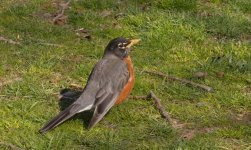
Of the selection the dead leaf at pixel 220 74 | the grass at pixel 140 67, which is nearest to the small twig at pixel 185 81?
the grass at pixel 140 67

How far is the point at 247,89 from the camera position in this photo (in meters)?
7.16

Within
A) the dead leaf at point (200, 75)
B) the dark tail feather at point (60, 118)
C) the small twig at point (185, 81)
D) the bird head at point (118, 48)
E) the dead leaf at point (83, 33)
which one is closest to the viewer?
the dark tail feather at point (60, 118)

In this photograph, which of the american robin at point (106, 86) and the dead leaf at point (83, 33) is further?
the dead leaf at point (83, 33)

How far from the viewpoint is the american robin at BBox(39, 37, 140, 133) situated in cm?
605

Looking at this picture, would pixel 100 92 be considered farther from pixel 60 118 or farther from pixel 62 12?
pixel 62 12

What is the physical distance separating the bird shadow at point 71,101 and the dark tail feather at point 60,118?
23 centimetres

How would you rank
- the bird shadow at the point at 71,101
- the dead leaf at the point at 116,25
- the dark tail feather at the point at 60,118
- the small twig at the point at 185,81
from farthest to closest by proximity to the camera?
the dead leaf at the point at 116,25 < the small twig at the point at 185,81 < the bird shadow at the point at 71,101 < the dark tail feather at the point at 60,118

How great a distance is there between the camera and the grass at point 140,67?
604 cm

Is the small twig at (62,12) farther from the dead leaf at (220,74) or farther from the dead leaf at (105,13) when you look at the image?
the dead leaf at (220,74)

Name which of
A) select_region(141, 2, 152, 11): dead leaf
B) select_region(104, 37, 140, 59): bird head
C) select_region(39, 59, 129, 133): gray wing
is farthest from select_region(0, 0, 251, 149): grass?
select_region(104, 37, 140, 59): bird head

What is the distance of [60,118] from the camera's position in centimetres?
599

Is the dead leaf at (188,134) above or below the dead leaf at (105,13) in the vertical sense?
above

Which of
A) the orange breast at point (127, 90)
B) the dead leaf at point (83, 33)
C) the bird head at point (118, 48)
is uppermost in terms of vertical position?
the bird head at point (118, 48)

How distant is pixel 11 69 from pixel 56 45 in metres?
0.92
